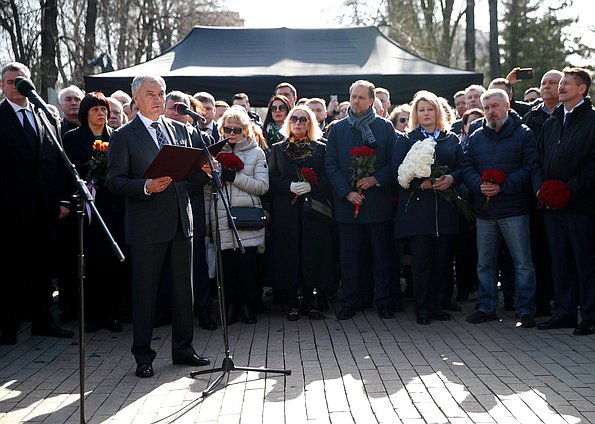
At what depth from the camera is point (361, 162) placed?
321 inches

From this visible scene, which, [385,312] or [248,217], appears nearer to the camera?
[248,217]

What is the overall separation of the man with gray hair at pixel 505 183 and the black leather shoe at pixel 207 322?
2.62 m

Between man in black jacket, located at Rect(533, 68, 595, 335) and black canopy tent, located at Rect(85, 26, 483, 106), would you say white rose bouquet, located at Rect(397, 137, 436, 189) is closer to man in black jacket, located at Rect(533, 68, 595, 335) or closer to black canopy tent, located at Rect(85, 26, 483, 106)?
man in black jacket, located at Rect(533, 68, 595, 335)

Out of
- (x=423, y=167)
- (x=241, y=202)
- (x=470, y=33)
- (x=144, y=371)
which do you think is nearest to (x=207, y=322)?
(x=241, y=202)

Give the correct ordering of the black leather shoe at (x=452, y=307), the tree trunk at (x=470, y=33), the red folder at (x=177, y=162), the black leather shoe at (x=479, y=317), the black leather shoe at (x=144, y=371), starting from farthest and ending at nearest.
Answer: the tree trunk at (x=470, y=33) → the black leather shoe at (x=452, y=307) → the black leather shoe at (x=479, y=317) → the black leather shoe at (x=144, y=371) → the red folder at (x=177, y=162)

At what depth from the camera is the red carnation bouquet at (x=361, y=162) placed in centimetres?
814

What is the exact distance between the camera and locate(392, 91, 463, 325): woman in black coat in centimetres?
810

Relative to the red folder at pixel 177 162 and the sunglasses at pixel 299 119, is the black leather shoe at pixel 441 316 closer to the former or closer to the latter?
the sunglasses at pixel 299 119

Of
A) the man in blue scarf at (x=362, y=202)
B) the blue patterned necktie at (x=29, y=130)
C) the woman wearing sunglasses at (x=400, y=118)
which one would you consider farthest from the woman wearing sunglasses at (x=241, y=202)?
the woman wearing sunglasses at (x=400, y=118)

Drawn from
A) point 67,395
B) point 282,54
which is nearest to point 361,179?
point 67,395

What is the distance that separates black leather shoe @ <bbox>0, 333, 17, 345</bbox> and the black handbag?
7.84 feet

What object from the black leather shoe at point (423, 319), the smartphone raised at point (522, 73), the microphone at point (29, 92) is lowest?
the black leather shoe at point (423, 319)

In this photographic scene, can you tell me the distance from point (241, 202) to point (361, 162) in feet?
4.25

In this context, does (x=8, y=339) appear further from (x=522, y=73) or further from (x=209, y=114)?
(x=522, y=73)
